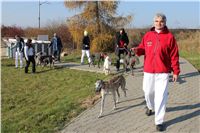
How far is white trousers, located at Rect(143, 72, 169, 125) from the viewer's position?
7371 mm

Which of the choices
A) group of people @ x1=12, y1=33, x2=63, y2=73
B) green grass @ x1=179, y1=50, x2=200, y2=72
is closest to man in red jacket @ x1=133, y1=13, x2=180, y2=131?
green grass @ x1=179, y1=50, x2=200, y2=72

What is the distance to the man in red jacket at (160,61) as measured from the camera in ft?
24.0

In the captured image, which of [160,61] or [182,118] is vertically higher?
[160,61]

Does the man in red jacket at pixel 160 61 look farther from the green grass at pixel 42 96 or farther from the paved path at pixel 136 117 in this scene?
the green grass at pixel 42 96

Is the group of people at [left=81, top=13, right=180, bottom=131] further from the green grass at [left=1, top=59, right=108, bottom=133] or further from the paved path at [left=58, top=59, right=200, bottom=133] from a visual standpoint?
the green grass at [left=1, top=59, right=108, bottom=133]

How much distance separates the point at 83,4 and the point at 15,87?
18.7m

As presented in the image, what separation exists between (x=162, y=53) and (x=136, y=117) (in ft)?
6.12

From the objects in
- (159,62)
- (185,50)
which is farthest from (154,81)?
(185,50)

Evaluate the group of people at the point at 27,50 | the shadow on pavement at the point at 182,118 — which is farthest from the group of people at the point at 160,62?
the group of people at the point at 27,50

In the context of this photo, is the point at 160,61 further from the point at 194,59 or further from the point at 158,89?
the point at 194,59

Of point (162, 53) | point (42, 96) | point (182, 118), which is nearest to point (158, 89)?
point (162, 53)

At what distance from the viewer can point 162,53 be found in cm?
735

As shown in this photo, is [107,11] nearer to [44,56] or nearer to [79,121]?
[44,56]

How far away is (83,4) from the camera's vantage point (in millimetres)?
34000
